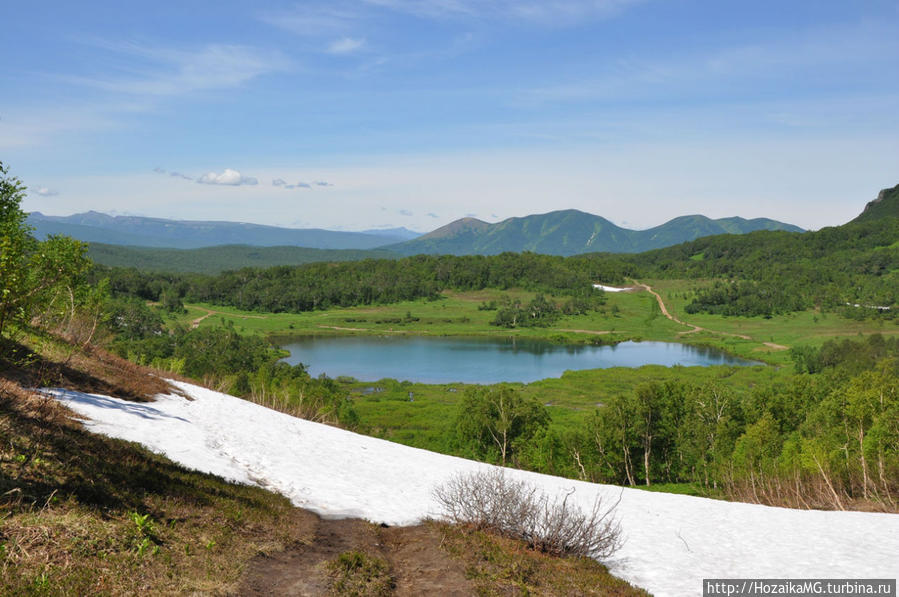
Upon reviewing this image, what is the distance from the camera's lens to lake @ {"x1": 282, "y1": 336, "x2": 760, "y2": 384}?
108m

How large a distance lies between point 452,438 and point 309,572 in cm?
4687

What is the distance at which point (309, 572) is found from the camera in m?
8.69

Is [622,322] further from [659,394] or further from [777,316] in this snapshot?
[659,394]

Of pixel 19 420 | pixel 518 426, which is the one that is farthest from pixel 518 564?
pixel 518 426

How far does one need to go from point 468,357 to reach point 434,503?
113m

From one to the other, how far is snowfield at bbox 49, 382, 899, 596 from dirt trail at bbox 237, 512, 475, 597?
1.17 m

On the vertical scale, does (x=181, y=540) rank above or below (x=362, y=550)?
above

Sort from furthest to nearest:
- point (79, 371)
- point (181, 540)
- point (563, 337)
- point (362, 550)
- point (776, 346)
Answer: point (563, 337) → point (776, 346) → point (79, 371) → point (362, 550) → point (181, 540)

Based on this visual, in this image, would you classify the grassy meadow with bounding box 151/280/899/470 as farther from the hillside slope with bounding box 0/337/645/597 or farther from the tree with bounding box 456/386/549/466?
the hillside slope with bounding box 0/337/645/597

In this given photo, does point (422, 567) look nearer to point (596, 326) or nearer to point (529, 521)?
point (529, 521)

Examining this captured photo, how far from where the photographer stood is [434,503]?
14.9m

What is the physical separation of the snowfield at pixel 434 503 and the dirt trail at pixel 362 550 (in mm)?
1172

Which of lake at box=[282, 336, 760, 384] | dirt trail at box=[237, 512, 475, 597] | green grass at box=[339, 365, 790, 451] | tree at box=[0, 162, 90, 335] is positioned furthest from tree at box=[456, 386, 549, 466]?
lake at box=[282, 336, 760, 384]

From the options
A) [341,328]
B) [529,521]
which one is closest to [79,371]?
[529,521]
